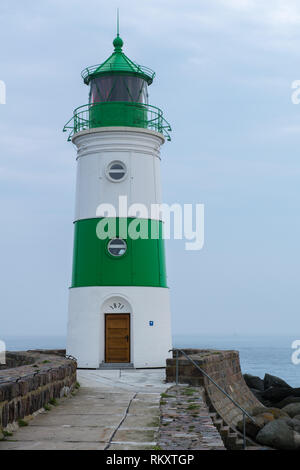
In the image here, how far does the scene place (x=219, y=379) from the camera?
53.6 feet

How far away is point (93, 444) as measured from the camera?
24.7 feet

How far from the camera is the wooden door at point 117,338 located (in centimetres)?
1898

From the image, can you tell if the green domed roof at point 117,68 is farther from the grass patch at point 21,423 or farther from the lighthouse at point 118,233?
the grass patch at point 21,423

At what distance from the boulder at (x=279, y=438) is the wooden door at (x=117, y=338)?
666cm

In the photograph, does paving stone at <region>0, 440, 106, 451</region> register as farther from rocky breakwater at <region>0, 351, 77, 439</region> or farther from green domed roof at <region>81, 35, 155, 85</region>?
green domed roof at <region>81, 35, 155, 85</region>

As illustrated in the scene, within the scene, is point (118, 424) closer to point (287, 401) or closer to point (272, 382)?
point (287, 401)

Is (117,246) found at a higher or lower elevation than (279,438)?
higher

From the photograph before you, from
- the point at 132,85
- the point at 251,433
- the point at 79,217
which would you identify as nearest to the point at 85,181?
the point at 79,217

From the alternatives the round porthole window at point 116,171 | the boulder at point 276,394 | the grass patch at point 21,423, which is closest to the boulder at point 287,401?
the boulder at point 276,394

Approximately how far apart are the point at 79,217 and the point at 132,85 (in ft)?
14.1

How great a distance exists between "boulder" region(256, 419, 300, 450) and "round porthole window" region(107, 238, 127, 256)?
777cm

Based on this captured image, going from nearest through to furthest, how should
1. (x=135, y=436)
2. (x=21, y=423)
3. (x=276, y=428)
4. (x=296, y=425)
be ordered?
(x=135, y=436) < (x=21, y=423) < (x=276, y=428) < (x=296, y=425)

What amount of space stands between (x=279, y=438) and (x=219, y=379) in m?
3.70

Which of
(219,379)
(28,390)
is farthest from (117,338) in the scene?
(28,390)
